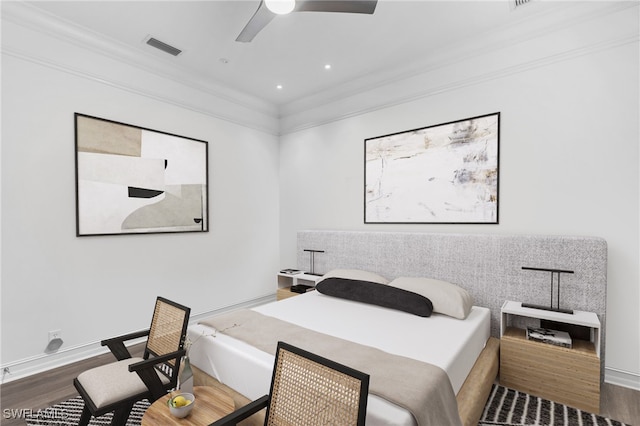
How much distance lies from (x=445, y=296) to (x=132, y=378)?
220 cm

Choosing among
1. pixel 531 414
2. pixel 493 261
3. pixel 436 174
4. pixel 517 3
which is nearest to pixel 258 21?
pixel 517 3

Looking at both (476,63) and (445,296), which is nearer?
(445,296)

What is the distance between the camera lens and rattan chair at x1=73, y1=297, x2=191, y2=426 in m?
1.53

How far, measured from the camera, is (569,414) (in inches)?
78.7

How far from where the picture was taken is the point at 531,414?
6.57 feet

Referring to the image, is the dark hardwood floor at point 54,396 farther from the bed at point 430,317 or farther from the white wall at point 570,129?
the bed at point 430,317

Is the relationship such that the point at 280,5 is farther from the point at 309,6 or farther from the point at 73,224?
the point at 73,224

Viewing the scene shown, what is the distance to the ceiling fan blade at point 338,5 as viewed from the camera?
6.36 ft

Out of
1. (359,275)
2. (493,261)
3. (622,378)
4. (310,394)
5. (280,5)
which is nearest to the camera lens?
(310,394)

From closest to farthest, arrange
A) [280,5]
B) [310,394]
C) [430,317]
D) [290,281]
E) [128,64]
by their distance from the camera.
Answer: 1. [310,394]
2. [280,5]
3. [430,317]
4. [128,64]
5. [290,281]

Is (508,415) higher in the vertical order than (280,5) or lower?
lower

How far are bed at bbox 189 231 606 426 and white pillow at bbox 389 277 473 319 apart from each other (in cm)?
6

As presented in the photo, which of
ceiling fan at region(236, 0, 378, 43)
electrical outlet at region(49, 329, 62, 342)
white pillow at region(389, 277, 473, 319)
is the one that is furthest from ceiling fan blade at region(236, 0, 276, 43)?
electrical outlet at region(49, 329, 62, 342)

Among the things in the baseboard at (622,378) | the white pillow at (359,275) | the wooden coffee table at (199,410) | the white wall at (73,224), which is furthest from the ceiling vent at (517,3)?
the wooden coffee table at (199,410)
